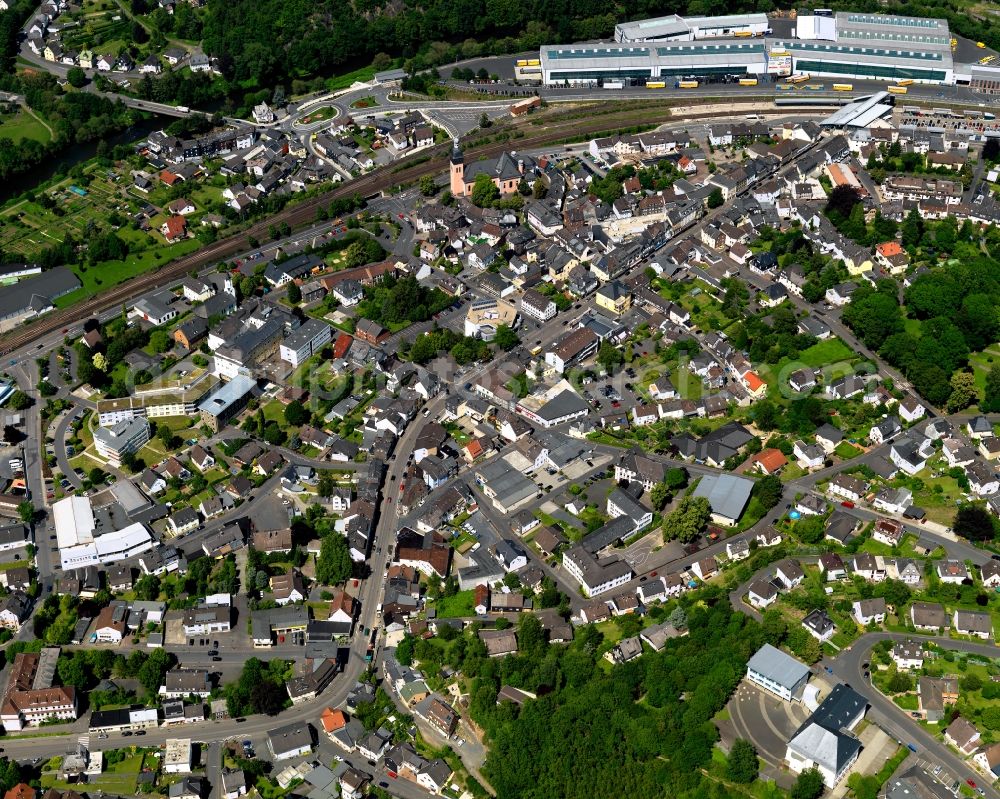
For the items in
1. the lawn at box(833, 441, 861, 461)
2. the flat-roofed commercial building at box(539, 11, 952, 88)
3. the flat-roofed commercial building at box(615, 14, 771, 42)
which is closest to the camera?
the lawn at box(833, 441, 861, 461)

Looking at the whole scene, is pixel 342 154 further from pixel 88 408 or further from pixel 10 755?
pixel 10 755

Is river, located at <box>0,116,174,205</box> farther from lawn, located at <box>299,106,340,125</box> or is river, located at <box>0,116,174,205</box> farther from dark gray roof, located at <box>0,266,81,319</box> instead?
dark gray roof, located at <box>0,266,81,319</box>

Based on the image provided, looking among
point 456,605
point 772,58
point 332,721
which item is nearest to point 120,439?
point 456,605

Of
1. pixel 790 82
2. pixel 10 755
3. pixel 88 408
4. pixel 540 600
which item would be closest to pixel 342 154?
pixel 88 408

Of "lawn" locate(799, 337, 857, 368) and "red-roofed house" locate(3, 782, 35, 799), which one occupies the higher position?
"lawn" locate(799, 337, 857, 368)

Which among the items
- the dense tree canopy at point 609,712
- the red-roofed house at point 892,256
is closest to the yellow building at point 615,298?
the red-roofed house at point 892,256

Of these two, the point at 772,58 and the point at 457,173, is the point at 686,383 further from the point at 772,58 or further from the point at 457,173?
the point at 772,58

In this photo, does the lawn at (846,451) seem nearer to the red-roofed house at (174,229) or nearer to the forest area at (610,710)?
the forest area at (610,710)

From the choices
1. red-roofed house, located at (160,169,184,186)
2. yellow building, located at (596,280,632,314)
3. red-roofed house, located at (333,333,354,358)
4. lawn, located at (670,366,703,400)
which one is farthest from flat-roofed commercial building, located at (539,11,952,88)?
lawn, located at (670,366,703,400)
